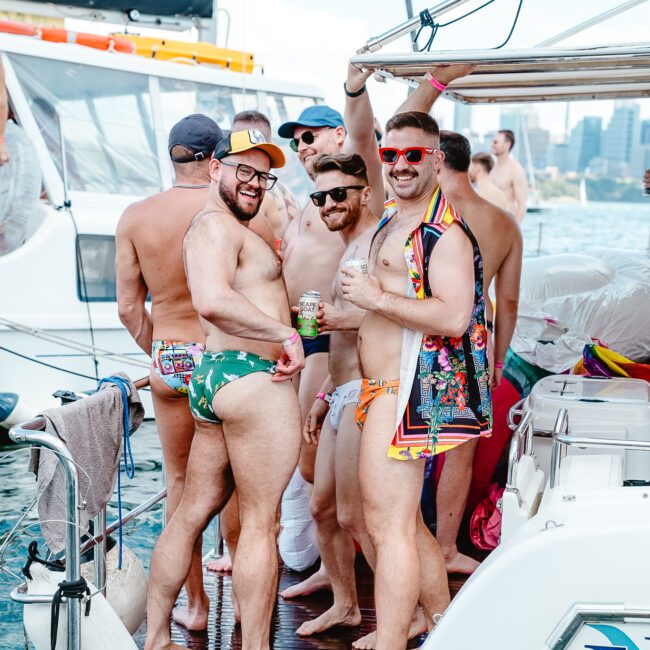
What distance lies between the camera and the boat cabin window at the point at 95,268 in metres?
9.19

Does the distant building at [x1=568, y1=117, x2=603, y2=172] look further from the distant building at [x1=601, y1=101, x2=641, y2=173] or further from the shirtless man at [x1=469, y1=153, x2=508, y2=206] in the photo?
the shirtless man at [x1=469, y1=153, x2=508, y2=206]

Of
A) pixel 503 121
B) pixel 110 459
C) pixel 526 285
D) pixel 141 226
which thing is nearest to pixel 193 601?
pixel 110 459

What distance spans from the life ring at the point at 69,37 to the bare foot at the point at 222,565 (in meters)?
6.74

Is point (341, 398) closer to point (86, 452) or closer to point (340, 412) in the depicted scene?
point (340, 412)

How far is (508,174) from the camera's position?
14016 millimetres

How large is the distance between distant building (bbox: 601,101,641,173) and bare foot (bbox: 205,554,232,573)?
51493 mm

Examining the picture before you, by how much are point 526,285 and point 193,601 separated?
400cm

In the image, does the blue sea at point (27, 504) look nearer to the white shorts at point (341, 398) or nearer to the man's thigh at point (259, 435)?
the man's thigh at point (259, 435)

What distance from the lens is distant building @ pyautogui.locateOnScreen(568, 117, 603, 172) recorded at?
260 ft

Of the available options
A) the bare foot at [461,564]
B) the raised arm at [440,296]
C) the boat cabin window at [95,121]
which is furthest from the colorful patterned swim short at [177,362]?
the boat cabin window at [95,121]

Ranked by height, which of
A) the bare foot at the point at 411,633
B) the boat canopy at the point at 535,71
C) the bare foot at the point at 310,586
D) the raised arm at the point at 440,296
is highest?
the boat canopy at the point at 535,71

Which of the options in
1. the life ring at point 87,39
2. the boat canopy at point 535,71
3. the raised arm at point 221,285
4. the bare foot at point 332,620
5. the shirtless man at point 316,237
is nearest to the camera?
the boat canopy at point 535,71

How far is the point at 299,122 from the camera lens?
15.4 feet

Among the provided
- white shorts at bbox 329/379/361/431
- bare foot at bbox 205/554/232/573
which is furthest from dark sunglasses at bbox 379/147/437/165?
bare foot at bbox 205/554/232/573
